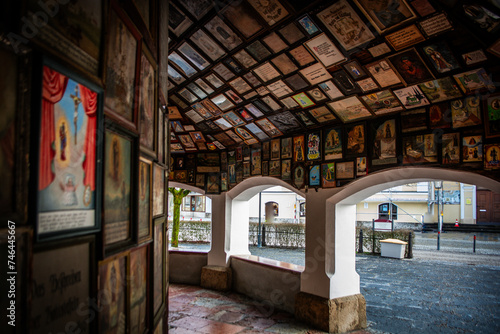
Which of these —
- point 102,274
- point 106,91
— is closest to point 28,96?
point 106,91

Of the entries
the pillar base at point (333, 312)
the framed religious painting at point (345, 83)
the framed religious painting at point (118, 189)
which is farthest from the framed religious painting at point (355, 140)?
the framed religious painting at point (118, 189)

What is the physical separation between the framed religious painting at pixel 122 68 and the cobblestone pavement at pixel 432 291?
190 inches

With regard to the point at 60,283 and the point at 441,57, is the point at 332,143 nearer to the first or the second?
the point at 441,57

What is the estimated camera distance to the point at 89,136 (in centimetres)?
134

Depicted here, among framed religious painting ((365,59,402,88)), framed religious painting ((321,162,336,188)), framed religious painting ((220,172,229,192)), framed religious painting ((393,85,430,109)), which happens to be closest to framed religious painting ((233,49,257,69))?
framed religious painting ((365,59,402,88))

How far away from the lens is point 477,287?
7.57 m

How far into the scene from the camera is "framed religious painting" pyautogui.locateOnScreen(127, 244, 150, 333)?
1.82 m

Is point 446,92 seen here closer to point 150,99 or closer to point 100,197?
point 150,99

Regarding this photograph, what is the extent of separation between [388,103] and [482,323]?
388 centimetres

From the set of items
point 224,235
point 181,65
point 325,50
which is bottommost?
point 224,235

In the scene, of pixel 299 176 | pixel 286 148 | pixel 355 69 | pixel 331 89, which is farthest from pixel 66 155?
pixel 286 148

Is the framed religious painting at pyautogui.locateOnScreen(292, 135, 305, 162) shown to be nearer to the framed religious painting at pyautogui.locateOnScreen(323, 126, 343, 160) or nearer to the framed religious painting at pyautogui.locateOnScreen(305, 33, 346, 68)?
the framed religious painting at pyautogui.locateOnScreen(323, 126, 343, 160)

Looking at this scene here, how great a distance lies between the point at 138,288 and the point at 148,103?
1.11 metres

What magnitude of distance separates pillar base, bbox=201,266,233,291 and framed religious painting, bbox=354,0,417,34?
5687mm
